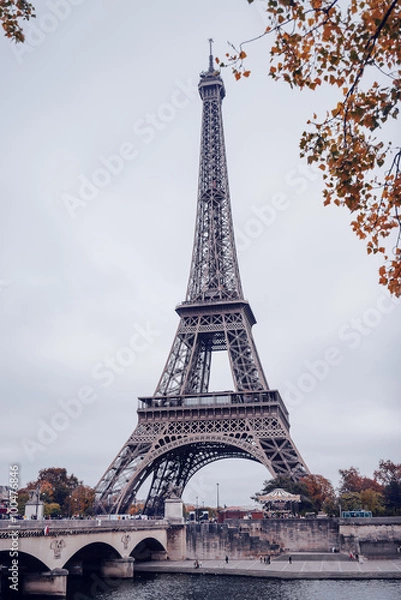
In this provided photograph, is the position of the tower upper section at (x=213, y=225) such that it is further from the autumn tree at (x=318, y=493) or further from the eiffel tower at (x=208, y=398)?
the autumn tree at (x=318, y=493)

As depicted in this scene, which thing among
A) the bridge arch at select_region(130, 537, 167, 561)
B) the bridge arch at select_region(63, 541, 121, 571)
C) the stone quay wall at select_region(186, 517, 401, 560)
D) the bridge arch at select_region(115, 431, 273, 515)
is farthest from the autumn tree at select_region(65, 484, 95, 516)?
the bridge arch at select_region(63, 541, 121, 571)

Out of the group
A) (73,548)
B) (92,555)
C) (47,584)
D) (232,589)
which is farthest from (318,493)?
(47,584)

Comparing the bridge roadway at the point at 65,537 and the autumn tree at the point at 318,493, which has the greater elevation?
the autumn tree at the point at 318,493

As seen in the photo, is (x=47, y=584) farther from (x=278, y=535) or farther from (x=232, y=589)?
(x=278, y=535)

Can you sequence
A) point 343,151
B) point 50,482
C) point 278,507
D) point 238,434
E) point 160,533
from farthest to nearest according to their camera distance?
point 50,482 → point 238,434 → point 278,507 → point 160,533 → point 343,151

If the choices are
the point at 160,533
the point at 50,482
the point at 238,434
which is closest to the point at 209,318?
the point at 238,434

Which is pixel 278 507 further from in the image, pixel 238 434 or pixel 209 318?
pixel 209 318

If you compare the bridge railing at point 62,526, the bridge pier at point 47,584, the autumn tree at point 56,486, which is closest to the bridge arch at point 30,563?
the bridge pier at point 47,584
